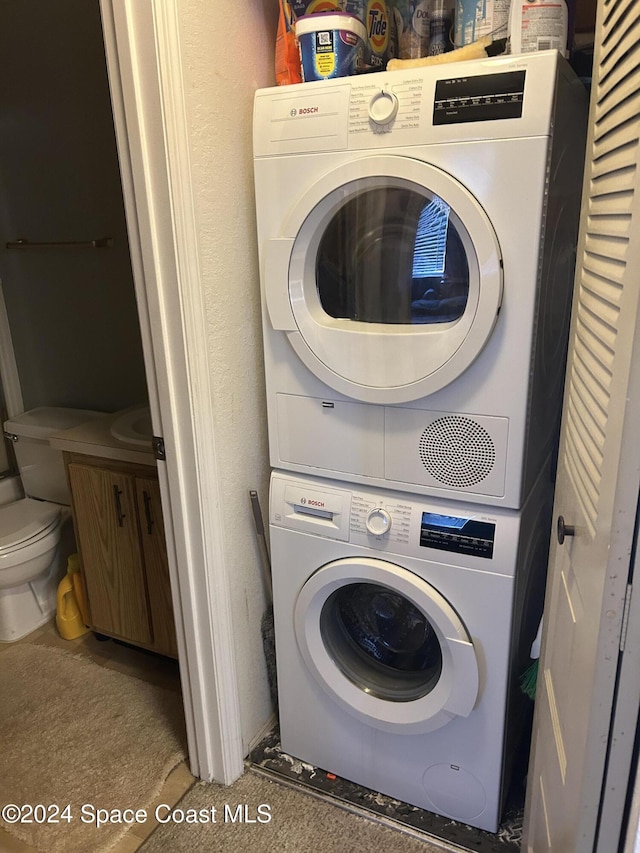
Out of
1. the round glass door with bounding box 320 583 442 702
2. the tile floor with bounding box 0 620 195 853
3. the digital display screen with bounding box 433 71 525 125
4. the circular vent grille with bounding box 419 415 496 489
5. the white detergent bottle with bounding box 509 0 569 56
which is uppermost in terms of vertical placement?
the white detergent bottle with bounding box 509 0 569 56

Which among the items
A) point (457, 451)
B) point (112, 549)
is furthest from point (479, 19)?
point (112, 549)

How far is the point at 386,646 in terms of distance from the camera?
5.29ft

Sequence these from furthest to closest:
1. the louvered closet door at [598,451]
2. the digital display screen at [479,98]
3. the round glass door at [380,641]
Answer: the round glass door at [380,641] < the digital display screen at [479,98] < the louvered closet door at [598,451]

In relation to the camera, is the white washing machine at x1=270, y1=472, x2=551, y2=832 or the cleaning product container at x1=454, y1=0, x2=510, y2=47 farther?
the white washing machine at x1=270, y1=472, x2=551, y2=832

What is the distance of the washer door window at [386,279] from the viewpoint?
1188mm

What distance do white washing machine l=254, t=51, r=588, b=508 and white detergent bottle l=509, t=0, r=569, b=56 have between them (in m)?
0.07

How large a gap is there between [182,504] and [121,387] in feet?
3.92

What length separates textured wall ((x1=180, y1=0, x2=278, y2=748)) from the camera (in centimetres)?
130

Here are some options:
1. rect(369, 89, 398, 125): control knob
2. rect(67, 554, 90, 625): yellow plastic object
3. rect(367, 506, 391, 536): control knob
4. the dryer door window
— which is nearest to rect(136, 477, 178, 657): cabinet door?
rect(67, 554, 90, 625): yellow plastic object

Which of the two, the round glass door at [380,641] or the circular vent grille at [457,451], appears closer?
the circular vent grille at [457,451]

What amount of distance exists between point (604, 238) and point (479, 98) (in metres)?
0.45

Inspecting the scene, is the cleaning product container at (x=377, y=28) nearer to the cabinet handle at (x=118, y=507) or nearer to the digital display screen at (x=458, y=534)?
the digital display screen at (x=458, y=534)

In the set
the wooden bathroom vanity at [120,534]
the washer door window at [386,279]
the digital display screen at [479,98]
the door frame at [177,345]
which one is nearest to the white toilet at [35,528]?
the wooden bathroom vanity at [120,534]

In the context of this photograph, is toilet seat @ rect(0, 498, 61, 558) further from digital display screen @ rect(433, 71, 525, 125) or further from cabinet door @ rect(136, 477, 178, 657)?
digital display screen @ rect(433, 71, 525, 125)
